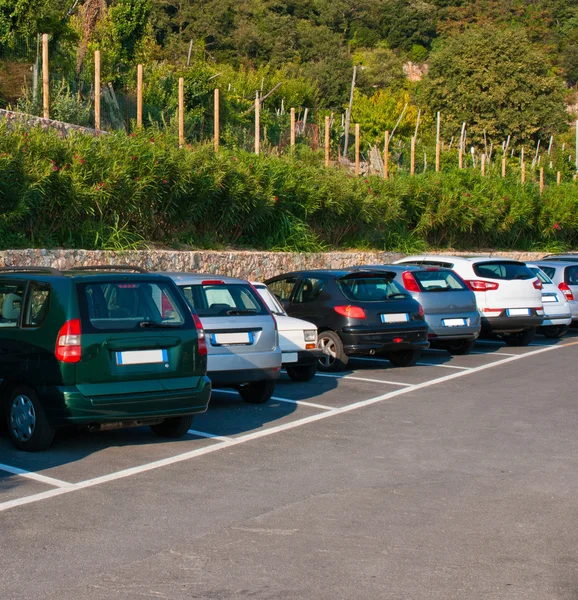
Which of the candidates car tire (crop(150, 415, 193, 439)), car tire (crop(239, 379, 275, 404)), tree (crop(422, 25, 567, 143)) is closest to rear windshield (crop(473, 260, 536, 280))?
car tire (crop(239, 379, 275, 404))

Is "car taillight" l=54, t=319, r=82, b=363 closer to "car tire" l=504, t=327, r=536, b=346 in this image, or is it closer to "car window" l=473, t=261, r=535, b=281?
"car window" l=473, t=261, r=535, b=281

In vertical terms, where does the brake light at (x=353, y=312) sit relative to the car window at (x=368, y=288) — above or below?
below

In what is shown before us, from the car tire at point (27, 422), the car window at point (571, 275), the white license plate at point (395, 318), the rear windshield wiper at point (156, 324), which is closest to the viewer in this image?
the car tire at point (27, 422)

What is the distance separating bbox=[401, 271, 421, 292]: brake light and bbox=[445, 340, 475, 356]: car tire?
159 centimetres

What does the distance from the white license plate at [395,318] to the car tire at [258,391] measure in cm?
350

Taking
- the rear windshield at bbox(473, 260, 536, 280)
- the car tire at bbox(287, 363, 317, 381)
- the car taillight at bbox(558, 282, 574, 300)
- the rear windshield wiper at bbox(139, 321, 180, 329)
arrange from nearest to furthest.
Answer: the rear windshield wiper at bbox(139, 321, 180, 329), the car tire at bbox(287, 363, 317, 381), the rear windshield at bbox(473, 260, 536, 280), the car taillight at bbox(558, 282, 574, 300)

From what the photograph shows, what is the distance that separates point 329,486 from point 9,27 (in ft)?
70.1

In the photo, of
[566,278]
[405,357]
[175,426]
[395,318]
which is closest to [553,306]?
[566,278]

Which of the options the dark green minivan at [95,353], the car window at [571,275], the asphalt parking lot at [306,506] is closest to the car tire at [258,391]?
the asphalt parking lot at [306,506]

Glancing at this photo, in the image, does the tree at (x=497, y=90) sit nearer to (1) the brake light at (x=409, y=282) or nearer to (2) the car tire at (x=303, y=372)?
(1) the brake light at (x=409, y=282)

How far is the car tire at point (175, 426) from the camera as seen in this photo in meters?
9.31

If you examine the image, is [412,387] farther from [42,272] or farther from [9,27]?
[9,27]

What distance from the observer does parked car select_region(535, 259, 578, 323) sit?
2097 cm

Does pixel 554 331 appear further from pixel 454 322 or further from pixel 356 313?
pixel 356 313
